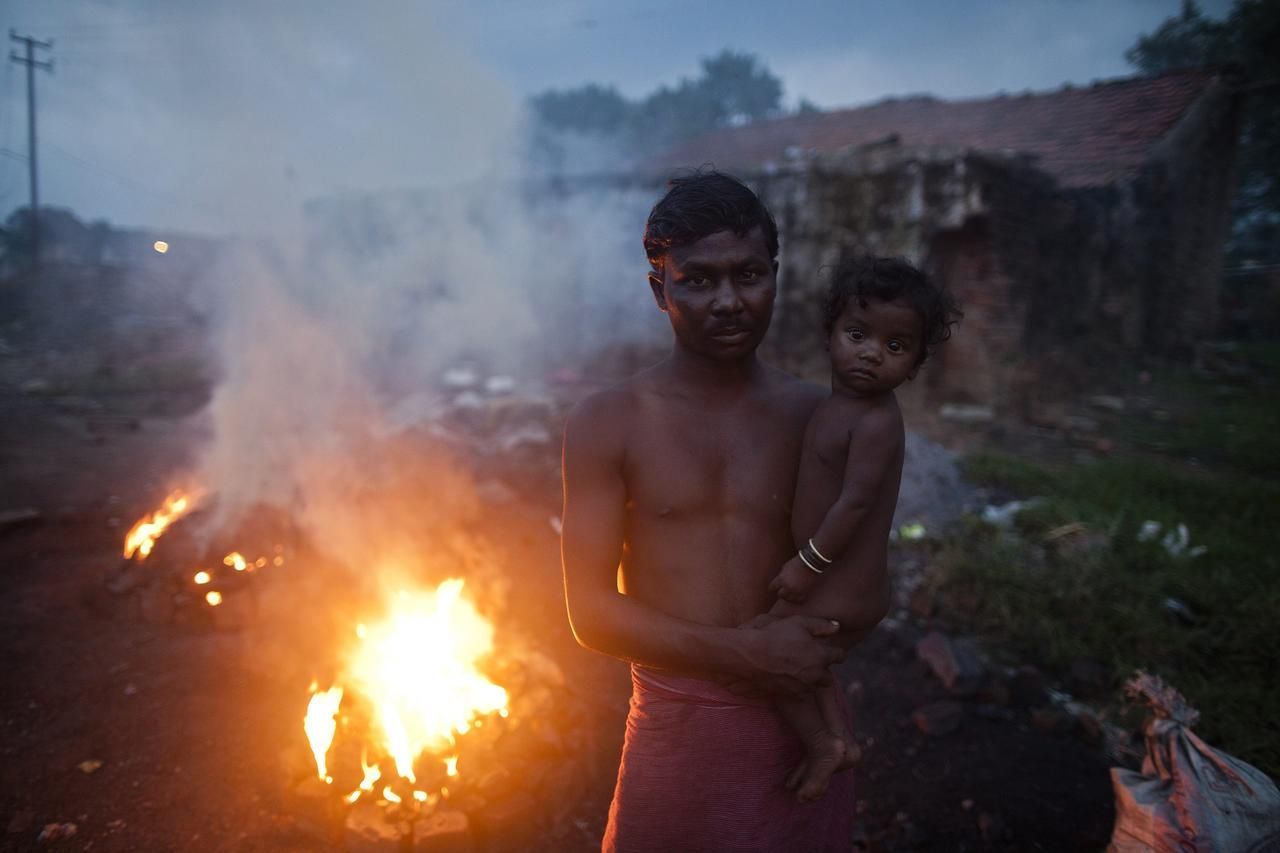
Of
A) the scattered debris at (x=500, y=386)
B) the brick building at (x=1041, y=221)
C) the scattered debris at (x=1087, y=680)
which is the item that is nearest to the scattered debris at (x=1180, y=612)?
the scattered debris at (x=1087, y=680)

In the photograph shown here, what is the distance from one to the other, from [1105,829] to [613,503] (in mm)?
2720

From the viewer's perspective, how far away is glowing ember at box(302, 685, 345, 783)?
114 inches

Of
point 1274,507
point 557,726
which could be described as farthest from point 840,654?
point 1274,507

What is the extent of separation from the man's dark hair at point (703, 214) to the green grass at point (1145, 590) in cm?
345

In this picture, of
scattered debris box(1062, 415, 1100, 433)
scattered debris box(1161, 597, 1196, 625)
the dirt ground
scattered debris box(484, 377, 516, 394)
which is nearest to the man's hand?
the dirt ground

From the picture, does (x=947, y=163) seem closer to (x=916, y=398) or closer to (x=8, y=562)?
(x=916, y=398)

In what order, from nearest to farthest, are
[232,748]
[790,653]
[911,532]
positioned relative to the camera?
[790,653] < [232,748] < [911,532]

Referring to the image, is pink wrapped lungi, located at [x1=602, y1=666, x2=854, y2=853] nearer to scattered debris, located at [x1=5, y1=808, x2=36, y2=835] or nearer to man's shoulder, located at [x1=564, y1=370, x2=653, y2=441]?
man's shoulder, located at [x1=564, y1=370, x2=653, y2=441]

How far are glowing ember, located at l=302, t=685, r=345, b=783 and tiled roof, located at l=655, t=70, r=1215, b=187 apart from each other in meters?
9.68

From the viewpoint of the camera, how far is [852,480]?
162cm

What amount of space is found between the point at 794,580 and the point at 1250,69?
22.9 meters

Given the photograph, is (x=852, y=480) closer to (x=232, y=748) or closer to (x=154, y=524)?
(x=232, y=748)

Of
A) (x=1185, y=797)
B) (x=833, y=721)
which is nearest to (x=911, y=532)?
(x=1185, y=797)

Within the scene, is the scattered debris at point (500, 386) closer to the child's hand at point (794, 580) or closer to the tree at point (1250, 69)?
the child's hand at point (794, 580)
